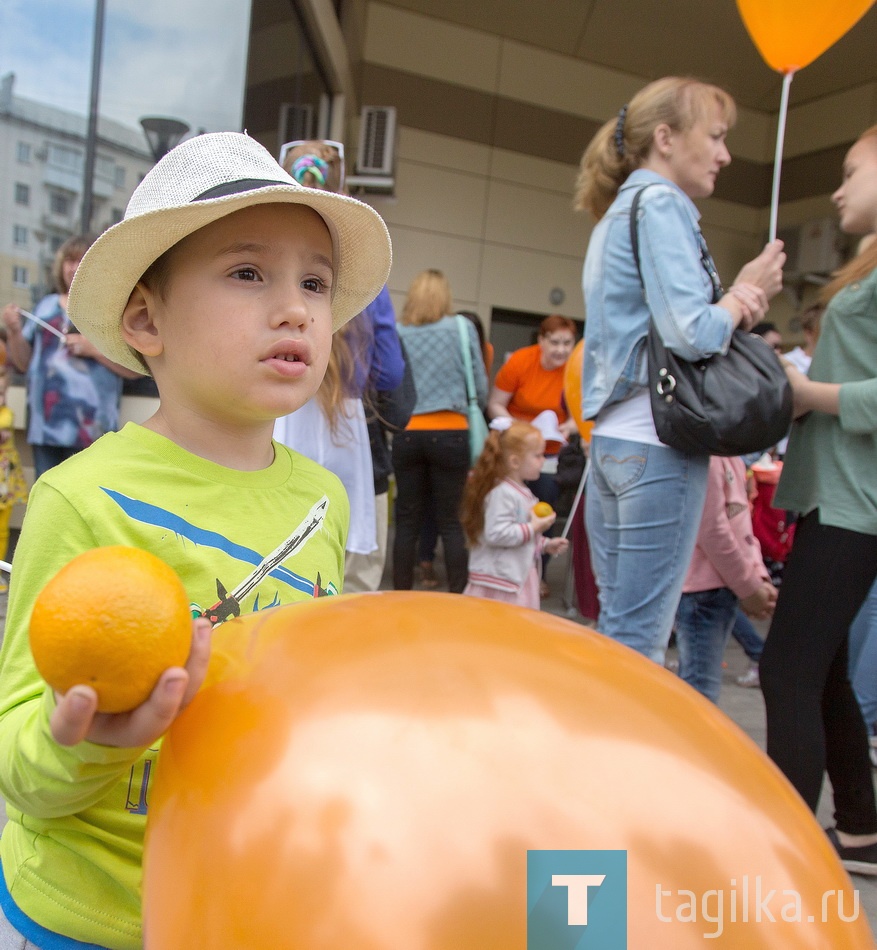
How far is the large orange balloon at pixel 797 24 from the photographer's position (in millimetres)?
2807

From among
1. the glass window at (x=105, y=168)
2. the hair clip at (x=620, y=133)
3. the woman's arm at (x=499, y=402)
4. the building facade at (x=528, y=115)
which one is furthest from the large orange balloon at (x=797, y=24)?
the building facade at (x=528, y=115)

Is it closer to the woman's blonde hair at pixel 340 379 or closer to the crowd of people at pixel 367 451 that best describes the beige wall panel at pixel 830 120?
the crowd of people at pixel 367 451

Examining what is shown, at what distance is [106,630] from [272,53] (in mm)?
6599

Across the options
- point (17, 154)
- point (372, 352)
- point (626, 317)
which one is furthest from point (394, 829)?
point (17, 154)

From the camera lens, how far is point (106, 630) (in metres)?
0.63

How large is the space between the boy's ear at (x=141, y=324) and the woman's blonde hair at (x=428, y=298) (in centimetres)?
346

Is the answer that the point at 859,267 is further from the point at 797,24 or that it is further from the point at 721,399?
the point at 797,24

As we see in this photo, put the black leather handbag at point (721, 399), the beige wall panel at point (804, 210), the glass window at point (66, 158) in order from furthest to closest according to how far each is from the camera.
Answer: the beige wall panel at point (804, 210), the glass window at point (66, 158), the black leather handbag at point (721, 399)

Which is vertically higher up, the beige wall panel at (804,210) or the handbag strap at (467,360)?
the beige wall panel at (804,210)

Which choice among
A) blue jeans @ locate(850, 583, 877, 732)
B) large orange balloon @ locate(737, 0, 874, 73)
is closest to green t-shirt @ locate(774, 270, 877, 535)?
blue jeans @ locate(850, 583, 877, 732)

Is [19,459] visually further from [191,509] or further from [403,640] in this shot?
[403,640]

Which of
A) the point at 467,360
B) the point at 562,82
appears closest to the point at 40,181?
the point at 467,360

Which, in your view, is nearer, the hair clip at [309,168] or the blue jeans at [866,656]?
the hair clip at [309,168]

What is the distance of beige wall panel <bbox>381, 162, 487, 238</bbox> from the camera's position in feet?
32.0
